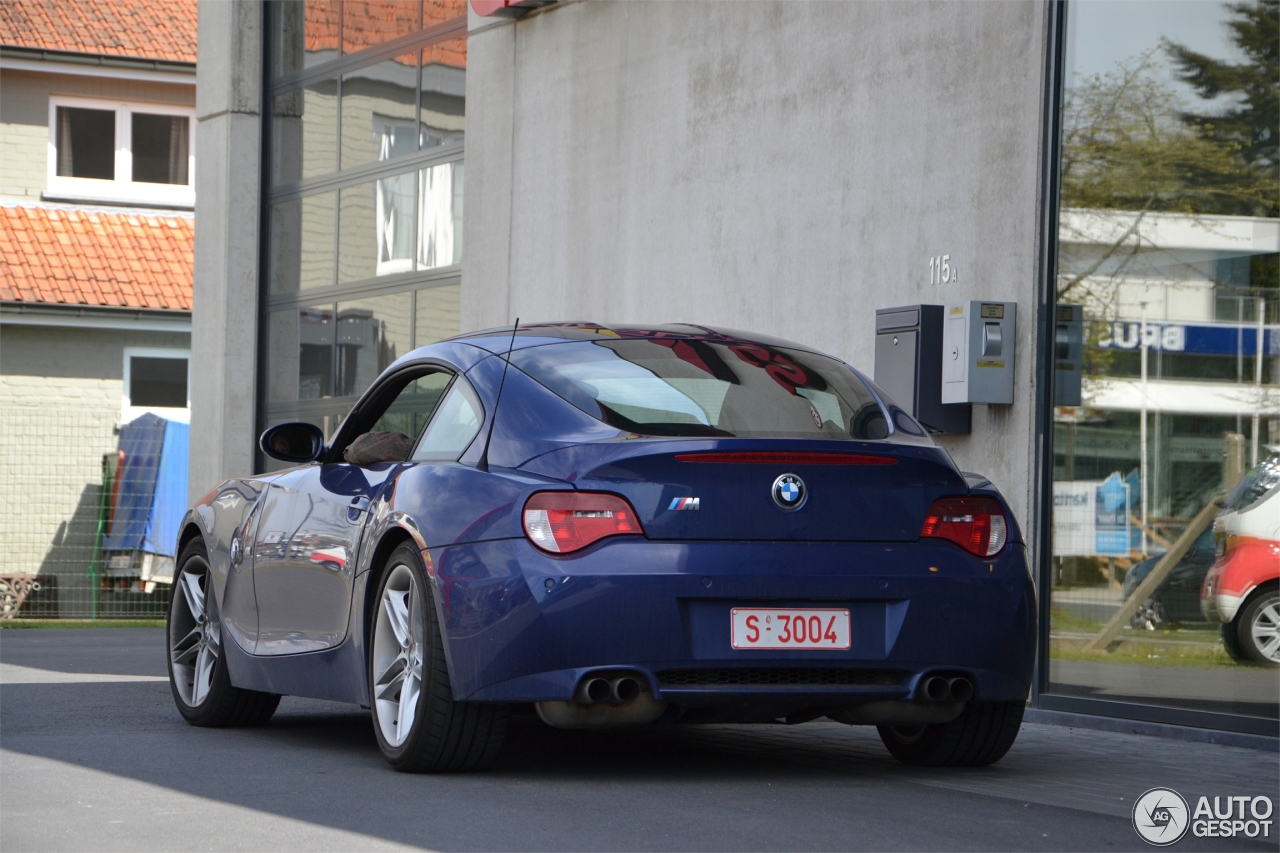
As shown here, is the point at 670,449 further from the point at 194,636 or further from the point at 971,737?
Result: the point at 194,636

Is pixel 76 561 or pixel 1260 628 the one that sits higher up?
pixel 1260 628

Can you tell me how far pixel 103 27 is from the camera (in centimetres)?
2889

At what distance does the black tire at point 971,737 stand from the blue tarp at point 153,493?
1904cm

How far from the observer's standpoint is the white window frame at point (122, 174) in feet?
93.7

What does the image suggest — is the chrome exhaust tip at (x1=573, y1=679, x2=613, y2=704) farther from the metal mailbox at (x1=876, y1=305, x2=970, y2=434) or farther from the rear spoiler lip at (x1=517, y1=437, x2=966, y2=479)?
the metal mailbox at (x1=876, y1=305, x2=970, y2=434)

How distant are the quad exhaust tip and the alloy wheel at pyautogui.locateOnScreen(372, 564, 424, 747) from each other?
1.53 metres

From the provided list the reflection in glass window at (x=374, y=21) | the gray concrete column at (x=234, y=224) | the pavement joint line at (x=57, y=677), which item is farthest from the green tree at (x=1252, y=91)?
the gray concrete column at (x=234, y=224)

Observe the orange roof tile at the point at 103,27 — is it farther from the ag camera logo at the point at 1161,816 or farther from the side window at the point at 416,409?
the ag camera logo at the point at 1161,816

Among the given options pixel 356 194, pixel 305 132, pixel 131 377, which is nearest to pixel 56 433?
pixel 131 377

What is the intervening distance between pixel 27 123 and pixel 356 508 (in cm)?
2368

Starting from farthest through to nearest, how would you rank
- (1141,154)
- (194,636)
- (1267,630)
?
(1141,154), (1267,630), (194,636)

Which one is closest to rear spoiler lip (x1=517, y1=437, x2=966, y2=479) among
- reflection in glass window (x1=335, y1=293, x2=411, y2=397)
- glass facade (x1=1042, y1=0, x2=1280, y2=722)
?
glass facade (x1=1042, y1=0, x2=1280, y2=722)

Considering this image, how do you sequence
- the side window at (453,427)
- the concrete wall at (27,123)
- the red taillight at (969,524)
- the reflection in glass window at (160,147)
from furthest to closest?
1. the reflection in glass window at (160,147)
2. the concrete wall at (27,123)
3. the side window at (453,427)
4. the red taillight at (969,524)

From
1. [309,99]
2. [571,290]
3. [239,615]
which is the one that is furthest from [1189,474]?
[309,99]
